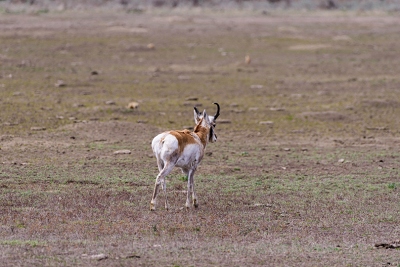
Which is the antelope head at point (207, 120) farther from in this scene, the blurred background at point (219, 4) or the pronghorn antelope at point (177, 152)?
the blurred background at point (219, 4)

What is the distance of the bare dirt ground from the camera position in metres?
9.83


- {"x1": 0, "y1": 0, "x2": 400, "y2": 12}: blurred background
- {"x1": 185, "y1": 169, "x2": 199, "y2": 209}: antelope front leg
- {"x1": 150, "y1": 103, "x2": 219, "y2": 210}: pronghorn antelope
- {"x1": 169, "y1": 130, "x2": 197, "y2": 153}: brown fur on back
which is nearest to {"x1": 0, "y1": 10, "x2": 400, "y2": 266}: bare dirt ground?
{"x1": 185, "y1": 169, "x2": 199, "y2": 209}: antelope front leg

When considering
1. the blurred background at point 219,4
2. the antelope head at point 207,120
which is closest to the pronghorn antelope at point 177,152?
the antelope head at point 207,120

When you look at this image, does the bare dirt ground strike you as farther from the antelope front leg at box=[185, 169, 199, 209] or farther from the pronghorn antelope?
the pronghorn antelope

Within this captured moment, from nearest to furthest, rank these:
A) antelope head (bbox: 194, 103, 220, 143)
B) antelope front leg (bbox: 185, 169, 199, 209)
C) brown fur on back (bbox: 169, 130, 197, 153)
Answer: brown fur on back (bbox: 169, 130, 197, 153), antelope front leg (bbox: 185, 169, 199, 209), antelope head (bbox: 194, 103, 220, 143)

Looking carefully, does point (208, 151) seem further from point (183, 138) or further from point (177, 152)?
point (177, 152)

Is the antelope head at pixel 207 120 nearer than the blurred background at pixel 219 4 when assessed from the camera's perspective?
Yes

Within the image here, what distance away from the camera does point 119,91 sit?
25391 mm

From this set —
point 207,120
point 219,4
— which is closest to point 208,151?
point 207,120

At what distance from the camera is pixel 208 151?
17562 mm

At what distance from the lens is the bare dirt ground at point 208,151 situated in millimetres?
9828

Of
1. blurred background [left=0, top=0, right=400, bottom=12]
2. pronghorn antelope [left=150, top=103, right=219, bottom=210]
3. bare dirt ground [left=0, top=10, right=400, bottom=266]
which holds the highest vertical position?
pronghorn antelope [left=150, top=103, right=219, bottom=210]

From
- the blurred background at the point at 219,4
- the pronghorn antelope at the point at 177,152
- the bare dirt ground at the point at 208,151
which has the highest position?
the pronghorn antelope at the point at 177,152

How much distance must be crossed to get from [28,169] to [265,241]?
6309 mm
